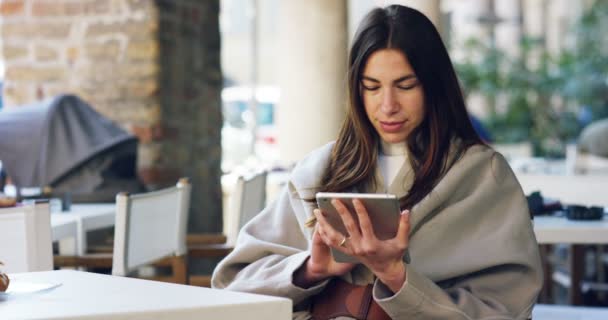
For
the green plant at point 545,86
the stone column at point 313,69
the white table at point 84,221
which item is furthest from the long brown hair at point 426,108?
the green plant at point 545,86

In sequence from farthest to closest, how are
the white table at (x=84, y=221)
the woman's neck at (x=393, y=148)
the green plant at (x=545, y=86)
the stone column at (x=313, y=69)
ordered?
the green plant at (x=545, y=86), the stone column at (x=313, y=69), the white table at (x=84, y=221), the woman's neck at (x=393, y=148)

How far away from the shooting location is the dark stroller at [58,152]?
14.7ft

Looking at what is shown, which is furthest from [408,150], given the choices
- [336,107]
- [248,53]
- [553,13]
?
[248,53]

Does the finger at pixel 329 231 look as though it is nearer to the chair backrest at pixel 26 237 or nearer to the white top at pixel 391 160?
the white top at pixel 391 160

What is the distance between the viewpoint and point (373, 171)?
2.26 m

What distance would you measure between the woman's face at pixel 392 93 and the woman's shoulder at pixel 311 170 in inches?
6.8

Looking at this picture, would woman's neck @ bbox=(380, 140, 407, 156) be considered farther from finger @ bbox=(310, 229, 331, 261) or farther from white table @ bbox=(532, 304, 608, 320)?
white table @ bbox=(532, 304, 608, 320)

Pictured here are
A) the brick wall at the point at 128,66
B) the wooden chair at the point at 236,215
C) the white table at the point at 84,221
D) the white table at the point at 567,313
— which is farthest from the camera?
the brick wall at the point at 128,66

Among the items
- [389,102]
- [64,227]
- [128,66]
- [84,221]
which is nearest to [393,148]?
[389,102]

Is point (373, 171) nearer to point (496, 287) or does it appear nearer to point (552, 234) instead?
point (496, 287)

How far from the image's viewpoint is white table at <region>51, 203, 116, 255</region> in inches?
147

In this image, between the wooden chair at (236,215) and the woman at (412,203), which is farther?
the wooden chair at (236,215)

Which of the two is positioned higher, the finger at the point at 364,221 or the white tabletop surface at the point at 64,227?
the finger at the point at 364,221

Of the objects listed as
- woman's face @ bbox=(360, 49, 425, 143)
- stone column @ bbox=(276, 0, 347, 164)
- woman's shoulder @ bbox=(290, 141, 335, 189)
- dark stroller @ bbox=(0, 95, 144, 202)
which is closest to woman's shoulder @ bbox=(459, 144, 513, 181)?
woman's face @ bbox=(360, 49, 425, 143)
